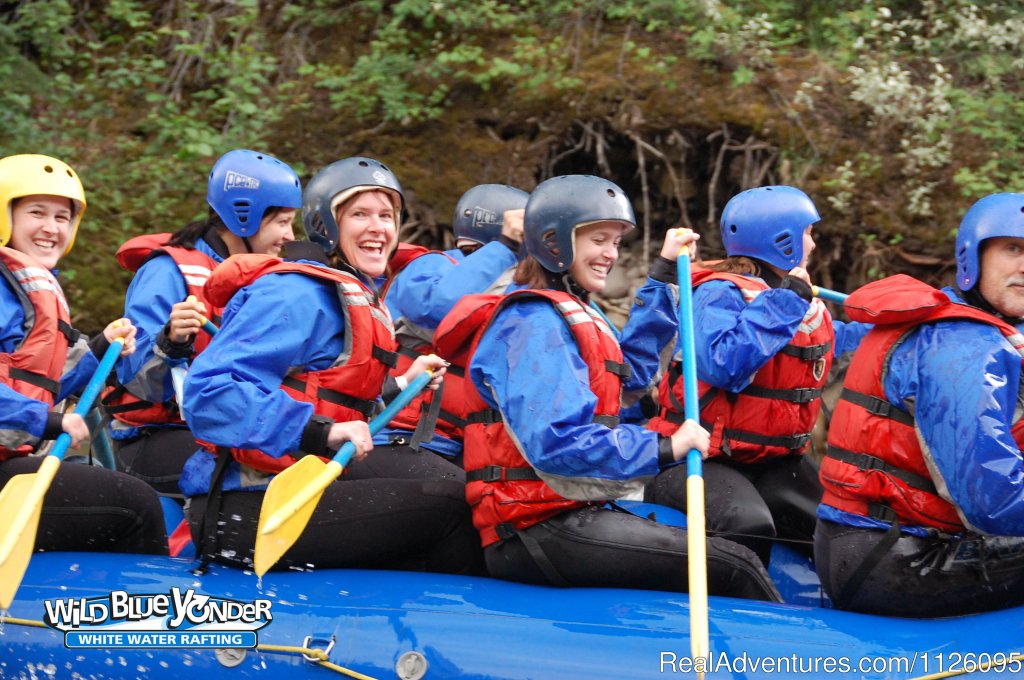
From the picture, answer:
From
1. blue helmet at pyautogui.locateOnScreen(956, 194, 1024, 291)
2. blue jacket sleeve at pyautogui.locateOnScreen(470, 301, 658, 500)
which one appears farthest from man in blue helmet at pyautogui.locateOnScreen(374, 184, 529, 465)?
blue helmet at pyautogui.locateOnScreen(956, 194, 1024, 291)

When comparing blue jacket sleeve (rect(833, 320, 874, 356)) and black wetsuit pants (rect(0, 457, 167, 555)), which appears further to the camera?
blue jacket sleeve (rect(833, 320, 874, 356))

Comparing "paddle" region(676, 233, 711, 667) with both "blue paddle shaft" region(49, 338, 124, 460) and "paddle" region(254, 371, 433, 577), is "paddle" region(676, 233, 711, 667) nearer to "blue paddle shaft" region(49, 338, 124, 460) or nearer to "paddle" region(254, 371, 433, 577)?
"paddle" region(254, 371, 433, 577)

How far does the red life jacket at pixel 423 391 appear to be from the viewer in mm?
5129

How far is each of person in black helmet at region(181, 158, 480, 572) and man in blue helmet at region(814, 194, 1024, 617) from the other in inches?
50.9

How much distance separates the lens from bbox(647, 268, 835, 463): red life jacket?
192 inches

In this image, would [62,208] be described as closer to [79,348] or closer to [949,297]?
[79,348]

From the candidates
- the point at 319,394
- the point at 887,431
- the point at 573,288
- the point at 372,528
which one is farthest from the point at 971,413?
the point at 319,394

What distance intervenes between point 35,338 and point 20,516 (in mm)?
778

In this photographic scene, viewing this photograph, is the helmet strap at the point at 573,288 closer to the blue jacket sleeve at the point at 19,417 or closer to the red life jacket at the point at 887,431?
the red life jacket at the point at 887,431

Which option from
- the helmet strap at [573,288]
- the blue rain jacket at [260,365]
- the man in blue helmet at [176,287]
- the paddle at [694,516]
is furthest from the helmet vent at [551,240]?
the man in blue helmet at [176,287]

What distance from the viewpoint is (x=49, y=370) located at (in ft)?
14.4

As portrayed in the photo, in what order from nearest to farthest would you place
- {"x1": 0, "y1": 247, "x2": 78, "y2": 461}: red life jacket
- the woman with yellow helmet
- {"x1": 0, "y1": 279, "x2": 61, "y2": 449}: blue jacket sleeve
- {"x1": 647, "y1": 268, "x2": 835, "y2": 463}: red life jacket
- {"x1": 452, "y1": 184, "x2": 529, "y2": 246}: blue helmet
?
{"x1": 0, "y1": 279, "x2": 61, "y2": 449}: blue jacket sleeve < the woman with yellow helmet < {"x1": 0, "y1": 247, "x2": 78, "y2": 461}: red life jacket < {"x1": 647, "y1": 268, "x2": 835, "y2": 463}: red life jacket < {"x1": 452, "y1": 184, "x2": 529, "y2": 246}: blue helmet

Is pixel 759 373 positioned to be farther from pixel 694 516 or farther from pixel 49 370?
pixel 49 370

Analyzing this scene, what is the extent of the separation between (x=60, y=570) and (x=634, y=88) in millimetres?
6143
